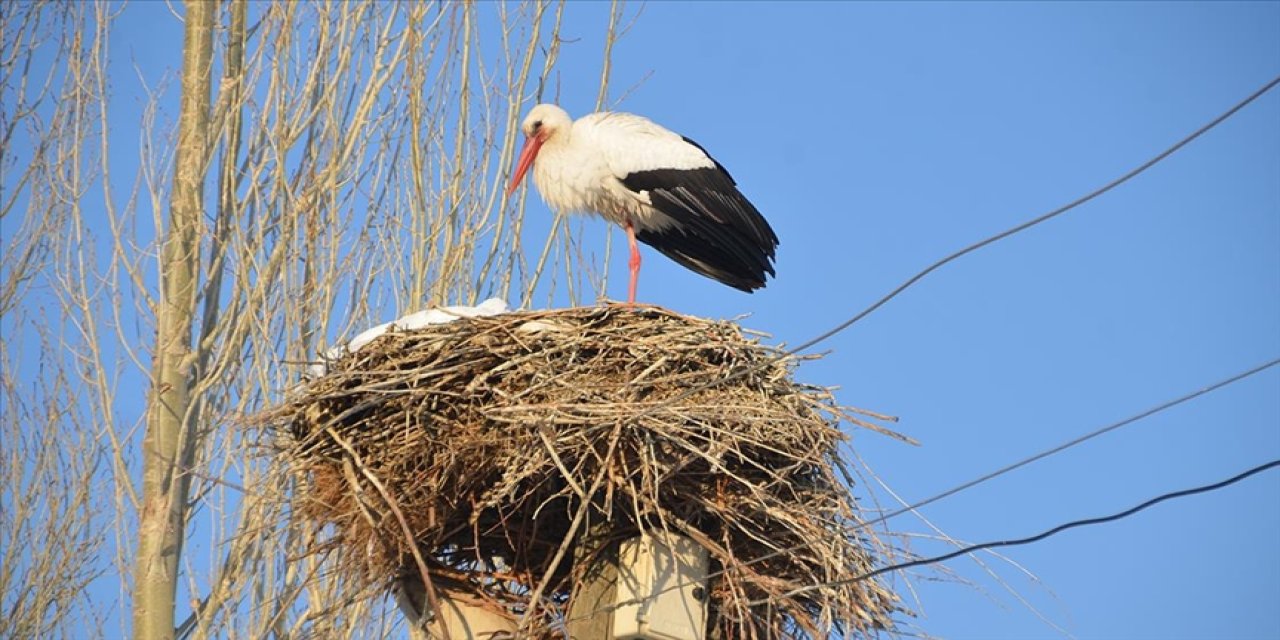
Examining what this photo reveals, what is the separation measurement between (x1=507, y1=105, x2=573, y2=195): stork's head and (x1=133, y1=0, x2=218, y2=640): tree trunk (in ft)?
6.06

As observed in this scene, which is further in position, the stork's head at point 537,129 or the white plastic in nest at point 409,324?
the stork's head at point 537,129

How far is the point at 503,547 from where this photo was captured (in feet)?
17.5

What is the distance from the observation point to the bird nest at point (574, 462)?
488 centimetres

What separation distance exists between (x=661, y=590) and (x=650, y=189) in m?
2.41

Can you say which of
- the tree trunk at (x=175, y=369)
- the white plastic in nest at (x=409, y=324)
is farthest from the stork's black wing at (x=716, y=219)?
the tree trunk at (x=175, y=369)

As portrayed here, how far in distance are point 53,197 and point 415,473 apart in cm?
505

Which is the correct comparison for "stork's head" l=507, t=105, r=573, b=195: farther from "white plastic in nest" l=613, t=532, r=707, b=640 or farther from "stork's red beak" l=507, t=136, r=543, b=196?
"white plastic in nest" l=613, t=532, r=707, b=640

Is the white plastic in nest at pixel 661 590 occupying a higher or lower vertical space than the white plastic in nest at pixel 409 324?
lower

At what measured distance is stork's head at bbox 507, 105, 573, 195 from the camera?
7242 millimetres

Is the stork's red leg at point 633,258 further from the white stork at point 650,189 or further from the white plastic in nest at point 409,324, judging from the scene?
the white plastic in nest at point 409,324

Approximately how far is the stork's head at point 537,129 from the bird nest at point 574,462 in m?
2.05

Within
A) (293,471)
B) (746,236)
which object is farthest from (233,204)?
(293,471)

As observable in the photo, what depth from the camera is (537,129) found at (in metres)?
7.30

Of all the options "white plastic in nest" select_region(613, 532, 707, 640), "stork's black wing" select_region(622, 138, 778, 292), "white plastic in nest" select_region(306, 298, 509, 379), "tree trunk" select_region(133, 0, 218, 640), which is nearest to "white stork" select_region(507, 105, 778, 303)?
"stork's black wing" select_region(622, 138, 778, 292)
